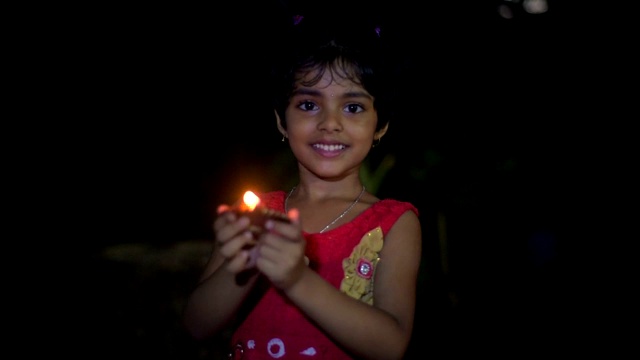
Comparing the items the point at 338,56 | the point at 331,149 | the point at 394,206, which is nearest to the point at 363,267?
the point at 394,206

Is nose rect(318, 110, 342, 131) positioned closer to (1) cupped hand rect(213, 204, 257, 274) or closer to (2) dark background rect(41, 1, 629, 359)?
(1) cupped hand rect(213, 204, 257, 274)

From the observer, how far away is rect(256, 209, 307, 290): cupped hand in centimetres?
148

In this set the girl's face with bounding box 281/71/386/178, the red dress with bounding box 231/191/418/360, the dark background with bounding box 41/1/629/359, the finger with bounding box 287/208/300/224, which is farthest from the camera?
the dark background with bounding box 41/1/629/359

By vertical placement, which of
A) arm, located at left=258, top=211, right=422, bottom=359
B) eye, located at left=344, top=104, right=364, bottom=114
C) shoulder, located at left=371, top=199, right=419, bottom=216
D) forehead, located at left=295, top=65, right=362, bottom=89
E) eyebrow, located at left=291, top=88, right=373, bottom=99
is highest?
forehead, located at left=295, top=65, right=362, bottom=89

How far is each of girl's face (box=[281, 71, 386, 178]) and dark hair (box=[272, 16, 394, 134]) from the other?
0.03 meters

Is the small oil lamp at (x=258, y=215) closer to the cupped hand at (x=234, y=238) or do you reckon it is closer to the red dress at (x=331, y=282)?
the cupped hand at (x=234, y=238)

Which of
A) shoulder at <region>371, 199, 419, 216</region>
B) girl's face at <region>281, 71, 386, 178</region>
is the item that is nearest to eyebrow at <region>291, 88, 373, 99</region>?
girl's face at <region>281, 71, 386, 178</region>

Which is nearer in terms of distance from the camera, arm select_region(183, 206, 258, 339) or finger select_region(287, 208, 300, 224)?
finger select_region(287, 208, 300, 224)

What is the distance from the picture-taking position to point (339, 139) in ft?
6.31

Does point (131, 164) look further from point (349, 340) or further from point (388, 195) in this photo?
point (349, 340)

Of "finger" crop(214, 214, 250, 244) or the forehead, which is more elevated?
the forehead

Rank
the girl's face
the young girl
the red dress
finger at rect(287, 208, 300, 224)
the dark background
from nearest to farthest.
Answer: finger at rect(287, 208, 300, 224) → the young girl → the red dress → the girl's face → the dark background

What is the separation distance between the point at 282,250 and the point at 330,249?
435mm

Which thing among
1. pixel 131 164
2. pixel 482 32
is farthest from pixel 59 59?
pixel 482 32
